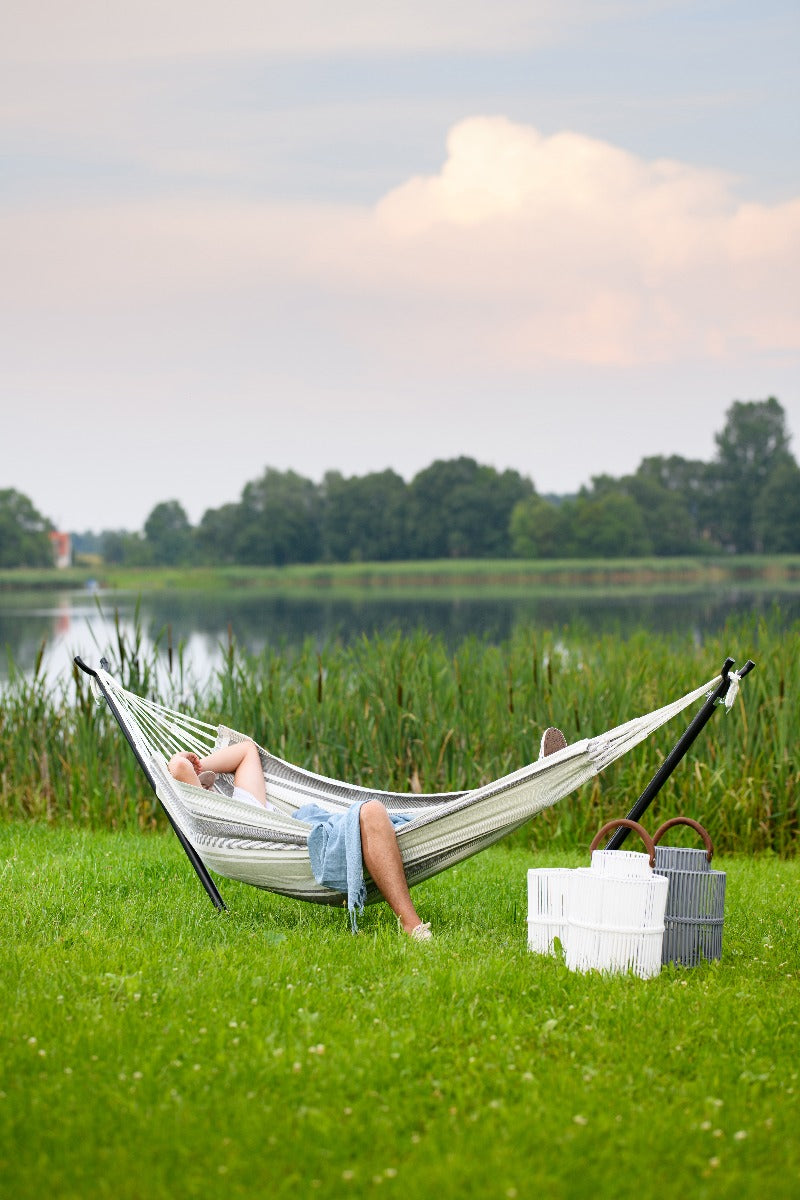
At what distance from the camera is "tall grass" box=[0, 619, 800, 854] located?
18.0 ft

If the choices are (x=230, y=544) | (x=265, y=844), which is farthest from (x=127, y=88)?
(x=230, y=544)

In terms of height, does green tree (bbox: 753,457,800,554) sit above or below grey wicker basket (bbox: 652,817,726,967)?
above

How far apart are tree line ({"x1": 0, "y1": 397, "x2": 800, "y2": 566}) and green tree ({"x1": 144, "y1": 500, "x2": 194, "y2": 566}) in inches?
38.2

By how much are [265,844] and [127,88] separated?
17.9 m

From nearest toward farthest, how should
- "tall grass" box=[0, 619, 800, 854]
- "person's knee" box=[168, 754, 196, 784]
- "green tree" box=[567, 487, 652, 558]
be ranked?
"person's knee" box=[168, 754, 196, 784], "tall grass" box=[0, 619, 800, 854], "green tree" box=[567, 487, 652, 558]

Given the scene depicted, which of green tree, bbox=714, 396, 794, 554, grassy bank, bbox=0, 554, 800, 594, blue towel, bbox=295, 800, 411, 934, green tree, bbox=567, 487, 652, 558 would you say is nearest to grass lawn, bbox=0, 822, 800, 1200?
blue towel, bbox=295, 800, 411, 934

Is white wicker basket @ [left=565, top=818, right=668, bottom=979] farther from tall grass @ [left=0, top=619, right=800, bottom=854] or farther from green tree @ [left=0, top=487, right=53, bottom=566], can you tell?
green tree @ [left=0, top=487, right=53, bottom=566]

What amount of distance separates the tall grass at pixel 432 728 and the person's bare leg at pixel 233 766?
1.69 m

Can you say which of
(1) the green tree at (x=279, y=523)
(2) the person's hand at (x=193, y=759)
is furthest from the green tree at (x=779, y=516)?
(2) the person's hand at (x=193, y=759)

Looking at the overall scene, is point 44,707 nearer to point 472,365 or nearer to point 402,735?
point 402,735

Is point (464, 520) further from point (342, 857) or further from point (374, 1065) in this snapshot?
point (374, 1065)

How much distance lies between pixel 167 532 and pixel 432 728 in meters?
49.6

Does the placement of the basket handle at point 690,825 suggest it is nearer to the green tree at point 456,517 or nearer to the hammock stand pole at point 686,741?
the hammock stand pole at point 686,741

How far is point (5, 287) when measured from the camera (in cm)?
2395
